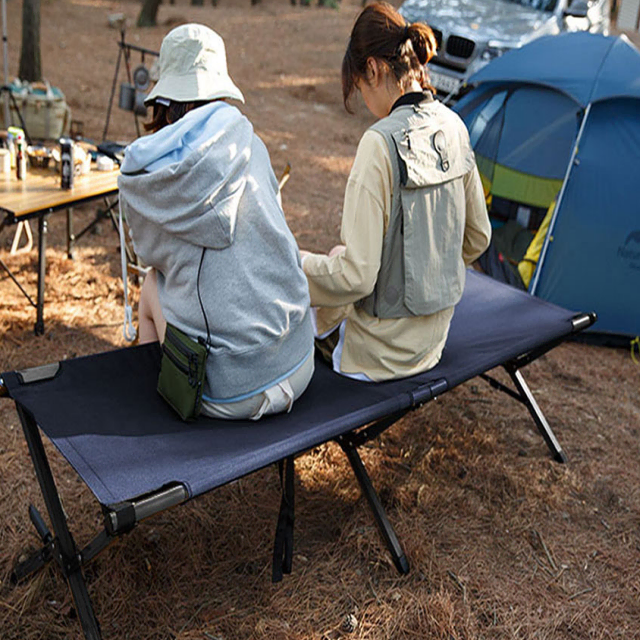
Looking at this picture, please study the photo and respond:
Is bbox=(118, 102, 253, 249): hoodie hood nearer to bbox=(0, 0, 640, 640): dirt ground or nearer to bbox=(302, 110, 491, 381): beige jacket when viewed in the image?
bbox=(302, 110, 491, 381): beige jacket

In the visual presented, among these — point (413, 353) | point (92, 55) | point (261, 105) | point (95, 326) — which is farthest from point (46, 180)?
point (92, 55)

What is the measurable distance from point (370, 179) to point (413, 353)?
2.12 feet

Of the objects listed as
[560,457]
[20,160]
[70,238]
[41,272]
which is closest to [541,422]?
[560,457]

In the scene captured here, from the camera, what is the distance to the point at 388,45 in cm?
213

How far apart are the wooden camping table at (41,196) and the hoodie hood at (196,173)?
150 centimetres

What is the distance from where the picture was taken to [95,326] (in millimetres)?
3723

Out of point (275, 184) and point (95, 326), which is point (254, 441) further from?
point (95, 326)

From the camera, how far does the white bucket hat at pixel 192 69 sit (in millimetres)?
2457

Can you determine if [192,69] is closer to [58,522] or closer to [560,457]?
[58,522]

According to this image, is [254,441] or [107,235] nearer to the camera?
[254,441]

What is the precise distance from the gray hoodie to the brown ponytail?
46 centimetres

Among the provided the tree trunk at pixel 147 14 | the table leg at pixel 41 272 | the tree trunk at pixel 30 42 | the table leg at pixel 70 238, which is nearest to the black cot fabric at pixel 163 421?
the table leg at pixel 41 272

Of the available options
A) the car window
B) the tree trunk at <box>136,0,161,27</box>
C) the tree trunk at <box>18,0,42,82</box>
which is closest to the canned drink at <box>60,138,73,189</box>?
the tree trunk at <box>18,0,42,82</box>

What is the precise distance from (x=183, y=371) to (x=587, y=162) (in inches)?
123
